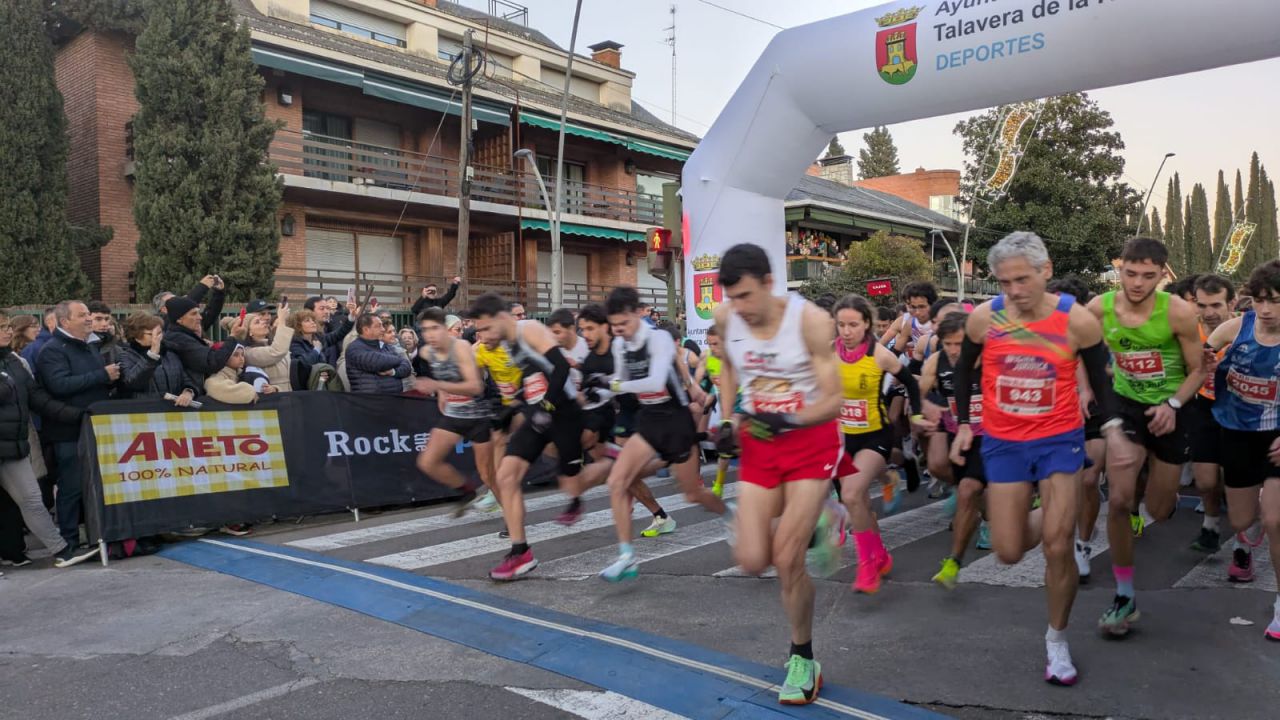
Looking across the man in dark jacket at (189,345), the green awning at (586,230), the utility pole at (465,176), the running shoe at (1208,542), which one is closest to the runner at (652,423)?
the running shoe at (1208,542)

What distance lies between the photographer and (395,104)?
25.0 m

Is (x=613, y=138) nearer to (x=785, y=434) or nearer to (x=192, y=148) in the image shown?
(x=192, y=148)

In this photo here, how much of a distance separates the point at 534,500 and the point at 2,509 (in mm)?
4642

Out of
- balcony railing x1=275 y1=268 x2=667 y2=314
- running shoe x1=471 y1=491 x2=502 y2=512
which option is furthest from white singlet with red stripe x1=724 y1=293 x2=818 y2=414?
balcony railing x1=275 y1=268 x2=667 y2=314

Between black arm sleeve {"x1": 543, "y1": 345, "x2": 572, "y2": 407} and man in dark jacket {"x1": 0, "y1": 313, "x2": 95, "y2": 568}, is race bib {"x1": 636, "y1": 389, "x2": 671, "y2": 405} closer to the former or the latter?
black arm sleeve {"x1": 543, "y1": 345, "x2": 572, "y2": 407}

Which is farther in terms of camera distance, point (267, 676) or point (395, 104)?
point (395, 104)

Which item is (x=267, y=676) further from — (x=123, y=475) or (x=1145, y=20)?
(x=1145, y=20)

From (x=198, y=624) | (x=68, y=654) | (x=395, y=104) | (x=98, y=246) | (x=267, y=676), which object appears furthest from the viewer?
(x=395, y=104)

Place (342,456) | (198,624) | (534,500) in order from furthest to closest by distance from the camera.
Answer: (534,500) → (342,456) → (198,624)

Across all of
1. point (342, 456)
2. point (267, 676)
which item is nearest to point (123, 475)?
point (342, 456)

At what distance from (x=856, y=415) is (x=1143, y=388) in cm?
178

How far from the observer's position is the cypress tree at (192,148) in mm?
18266

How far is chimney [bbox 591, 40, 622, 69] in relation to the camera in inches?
1373

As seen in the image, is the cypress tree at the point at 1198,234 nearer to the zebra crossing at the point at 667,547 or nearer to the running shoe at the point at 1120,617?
the zebra crossing at the point at 667,547
